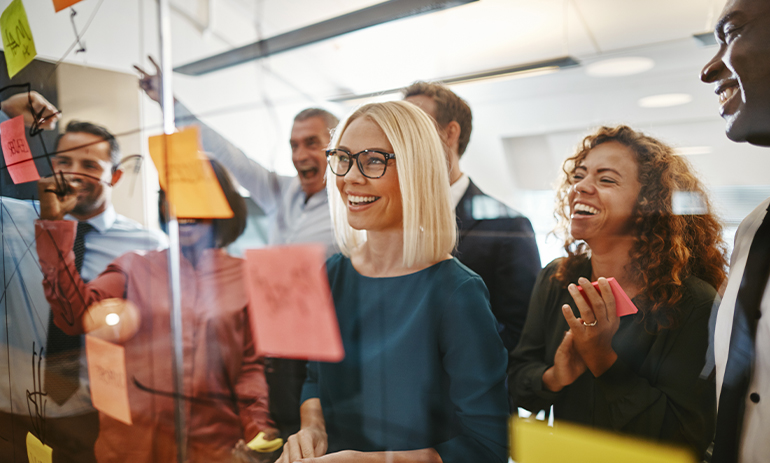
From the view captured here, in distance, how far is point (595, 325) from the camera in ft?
1.82

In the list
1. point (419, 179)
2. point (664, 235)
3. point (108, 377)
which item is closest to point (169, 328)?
point (108, 377)

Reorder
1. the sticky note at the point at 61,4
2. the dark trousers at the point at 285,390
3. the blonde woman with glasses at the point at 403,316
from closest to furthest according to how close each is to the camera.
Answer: the blonde woman with glasses at the point at 403,316 < the dark trousers at the point at 285,390 < the sticky note at the point at 61,4

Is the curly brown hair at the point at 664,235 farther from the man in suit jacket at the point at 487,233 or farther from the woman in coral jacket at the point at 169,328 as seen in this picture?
the woman in coral jacket at the point at 169,328

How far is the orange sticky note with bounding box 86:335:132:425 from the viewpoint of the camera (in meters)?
1.15

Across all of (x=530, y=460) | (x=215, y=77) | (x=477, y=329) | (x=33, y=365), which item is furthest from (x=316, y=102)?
(x=33, y=365)

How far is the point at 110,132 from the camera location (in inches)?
44.6

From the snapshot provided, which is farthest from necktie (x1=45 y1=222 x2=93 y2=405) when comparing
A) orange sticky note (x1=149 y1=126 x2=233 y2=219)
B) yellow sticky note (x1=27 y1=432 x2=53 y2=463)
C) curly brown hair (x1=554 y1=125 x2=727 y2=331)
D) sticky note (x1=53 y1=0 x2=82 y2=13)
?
curly brown hair (x1=554 y1=125 x2=727 y2=331)

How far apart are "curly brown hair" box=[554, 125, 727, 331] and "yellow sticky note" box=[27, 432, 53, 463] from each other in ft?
4.84

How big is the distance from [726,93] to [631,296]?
243 millimetres

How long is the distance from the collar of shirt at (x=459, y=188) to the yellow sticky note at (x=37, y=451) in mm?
1296

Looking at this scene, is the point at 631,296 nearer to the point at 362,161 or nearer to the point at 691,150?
the point at 691,150

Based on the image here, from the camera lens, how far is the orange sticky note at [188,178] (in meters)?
1.03

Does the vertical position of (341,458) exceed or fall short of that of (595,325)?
it falls short

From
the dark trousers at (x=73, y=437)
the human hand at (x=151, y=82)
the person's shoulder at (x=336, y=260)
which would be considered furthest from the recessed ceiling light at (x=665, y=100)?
the dark trousers at (x=73, y=437)
